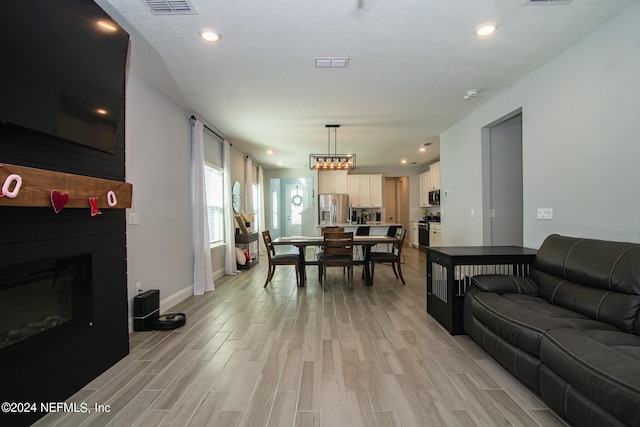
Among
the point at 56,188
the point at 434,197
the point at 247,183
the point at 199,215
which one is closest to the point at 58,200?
the point at 56,188

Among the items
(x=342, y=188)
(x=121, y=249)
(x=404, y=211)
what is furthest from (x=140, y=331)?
(x=404, y=211)

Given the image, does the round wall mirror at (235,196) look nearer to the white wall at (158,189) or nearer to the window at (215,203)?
the window at (215,203)

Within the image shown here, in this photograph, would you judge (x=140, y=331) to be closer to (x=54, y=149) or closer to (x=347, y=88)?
(x=54, y=149)

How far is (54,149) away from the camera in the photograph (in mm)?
1825

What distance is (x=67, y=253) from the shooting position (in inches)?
75.7

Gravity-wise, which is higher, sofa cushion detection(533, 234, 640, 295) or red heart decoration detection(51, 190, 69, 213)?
red heart decoration detection(51, 190, 69, 213)

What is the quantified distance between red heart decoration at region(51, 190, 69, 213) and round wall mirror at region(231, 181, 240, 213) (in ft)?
13.5

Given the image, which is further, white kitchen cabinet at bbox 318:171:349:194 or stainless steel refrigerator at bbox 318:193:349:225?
white kitchen cabinet at bbox 318:171:349:194

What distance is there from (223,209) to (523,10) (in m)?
4.99

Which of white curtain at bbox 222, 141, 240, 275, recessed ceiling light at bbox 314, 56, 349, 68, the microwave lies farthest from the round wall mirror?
the microwave

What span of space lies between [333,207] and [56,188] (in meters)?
7.04

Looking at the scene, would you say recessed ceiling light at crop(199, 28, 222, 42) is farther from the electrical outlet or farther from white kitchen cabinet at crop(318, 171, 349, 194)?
white kitchen cabinet at crop(318, 171, 349, 194)

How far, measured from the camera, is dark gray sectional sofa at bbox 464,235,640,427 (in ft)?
4.27

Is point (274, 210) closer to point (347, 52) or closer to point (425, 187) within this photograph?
point (425, 187)
